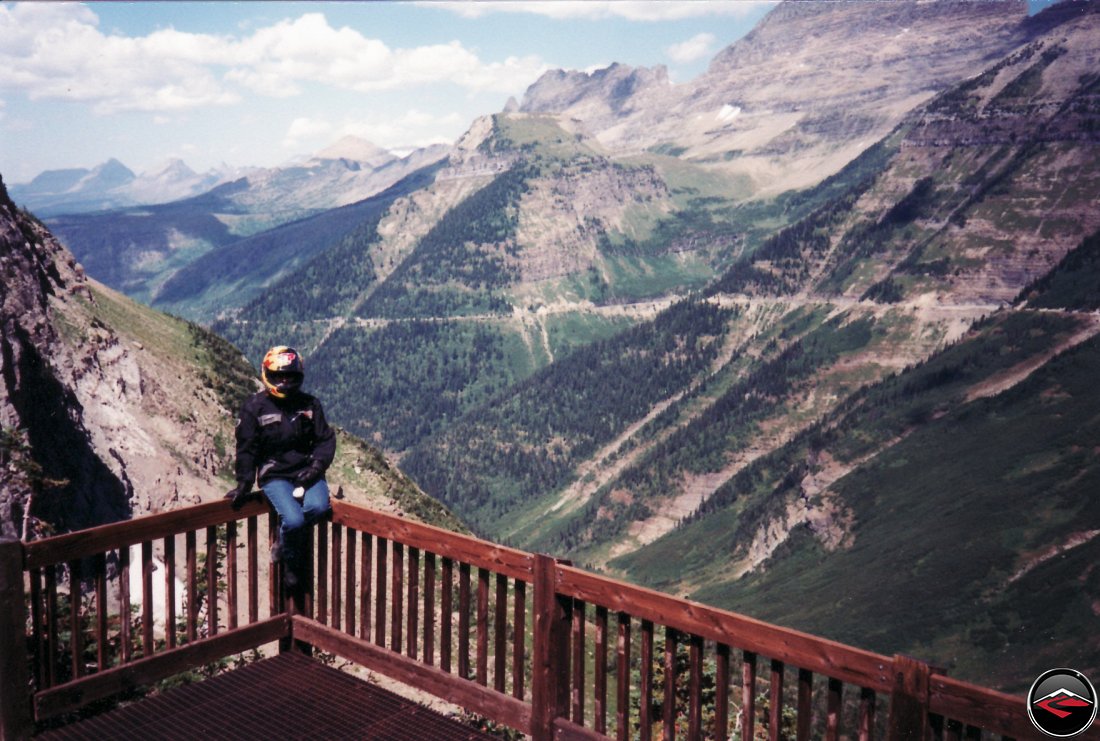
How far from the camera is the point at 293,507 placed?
12492mm

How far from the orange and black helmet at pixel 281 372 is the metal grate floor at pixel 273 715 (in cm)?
391

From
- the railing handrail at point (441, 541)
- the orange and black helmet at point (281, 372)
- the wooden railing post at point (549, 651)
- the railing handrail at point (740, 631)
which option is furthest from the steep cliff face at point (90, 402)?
the railing handrail at point (740, 631)

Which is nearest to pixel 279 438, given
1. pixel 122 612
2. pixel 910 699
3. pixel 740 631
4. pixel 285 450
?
pixel 285 450

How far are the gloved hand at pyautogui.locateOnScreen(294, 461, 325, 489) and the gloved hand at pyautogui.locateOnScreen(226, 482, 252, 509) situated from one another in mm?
654

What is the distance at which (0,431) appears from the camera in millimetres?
17000

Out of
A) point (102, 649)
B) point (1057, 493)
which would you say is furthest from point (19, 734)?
point (1057, 493)

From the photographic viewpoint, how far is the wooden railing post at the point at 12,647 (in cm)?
1008

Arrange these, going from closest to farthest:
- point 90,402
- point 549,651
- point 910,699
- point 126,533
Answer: point 910,699, point 549,651, point 126,533, point 90,402

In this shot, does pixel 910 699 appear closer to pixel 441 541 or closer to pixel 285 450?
pixel 441 541

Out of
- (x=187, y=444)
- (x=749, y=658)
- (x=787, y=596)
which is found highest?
(x=749, y=658)

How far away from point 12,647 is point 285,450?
398 centimetres

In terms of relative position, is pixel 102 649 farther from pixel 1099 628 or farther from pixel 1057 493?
pixel 1057 493

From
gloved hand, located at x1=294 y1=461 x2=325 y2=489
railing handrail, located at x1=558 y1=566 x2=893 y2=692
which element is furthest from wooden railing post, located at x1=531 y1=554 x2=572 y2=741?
gloved hand, located at x1=294 y1=461 x2=325 y2=489

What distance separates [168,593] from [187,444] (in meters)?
34.3
